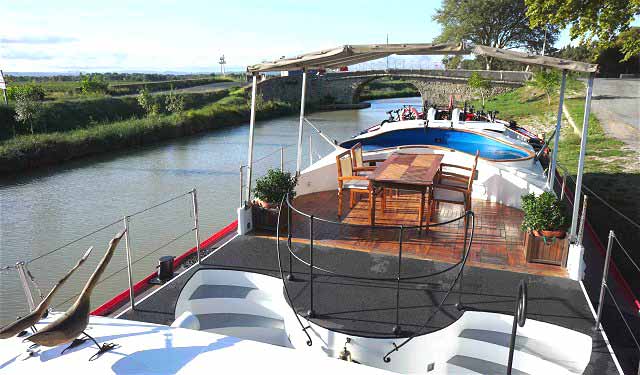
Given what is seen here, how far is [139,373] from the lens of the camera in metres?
2.54

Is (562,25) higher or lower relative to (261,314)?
higher

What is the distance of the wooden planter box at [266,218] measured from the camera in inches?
218

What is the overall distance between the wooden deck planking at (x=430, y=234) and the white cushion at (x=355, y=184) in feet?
1.42

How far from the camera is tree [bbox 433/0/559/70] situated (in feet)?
137

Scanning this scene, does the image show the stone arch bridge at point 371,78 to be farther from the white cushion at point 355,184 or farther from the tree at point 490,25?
the white cushion at point 355,184

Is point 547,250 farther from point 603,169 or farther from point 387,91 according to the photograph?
point 387,91

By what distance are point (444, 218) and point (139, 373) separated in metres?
4.51

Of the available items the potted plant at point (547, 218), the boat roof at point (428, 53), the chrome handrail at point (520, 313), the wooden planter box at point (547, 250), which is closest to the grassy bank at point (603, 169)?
the wooden planter box at point (547, 250)

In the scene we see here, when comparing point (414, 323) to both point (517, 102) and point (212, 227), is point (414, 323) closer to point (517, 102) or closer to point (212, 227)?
point (212, 227)

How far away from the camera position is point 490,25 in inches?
1693

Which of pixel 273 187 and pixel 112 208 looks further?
pixel 112 208

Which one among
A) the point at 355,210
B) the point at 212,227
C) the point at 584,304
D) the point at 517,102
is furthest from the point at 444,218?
the point at 517,102

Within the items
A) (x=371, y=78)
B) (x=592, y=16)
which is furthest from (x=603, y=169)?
(x=371, y=78)

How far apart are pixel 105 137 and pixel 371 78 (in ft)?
94.3
